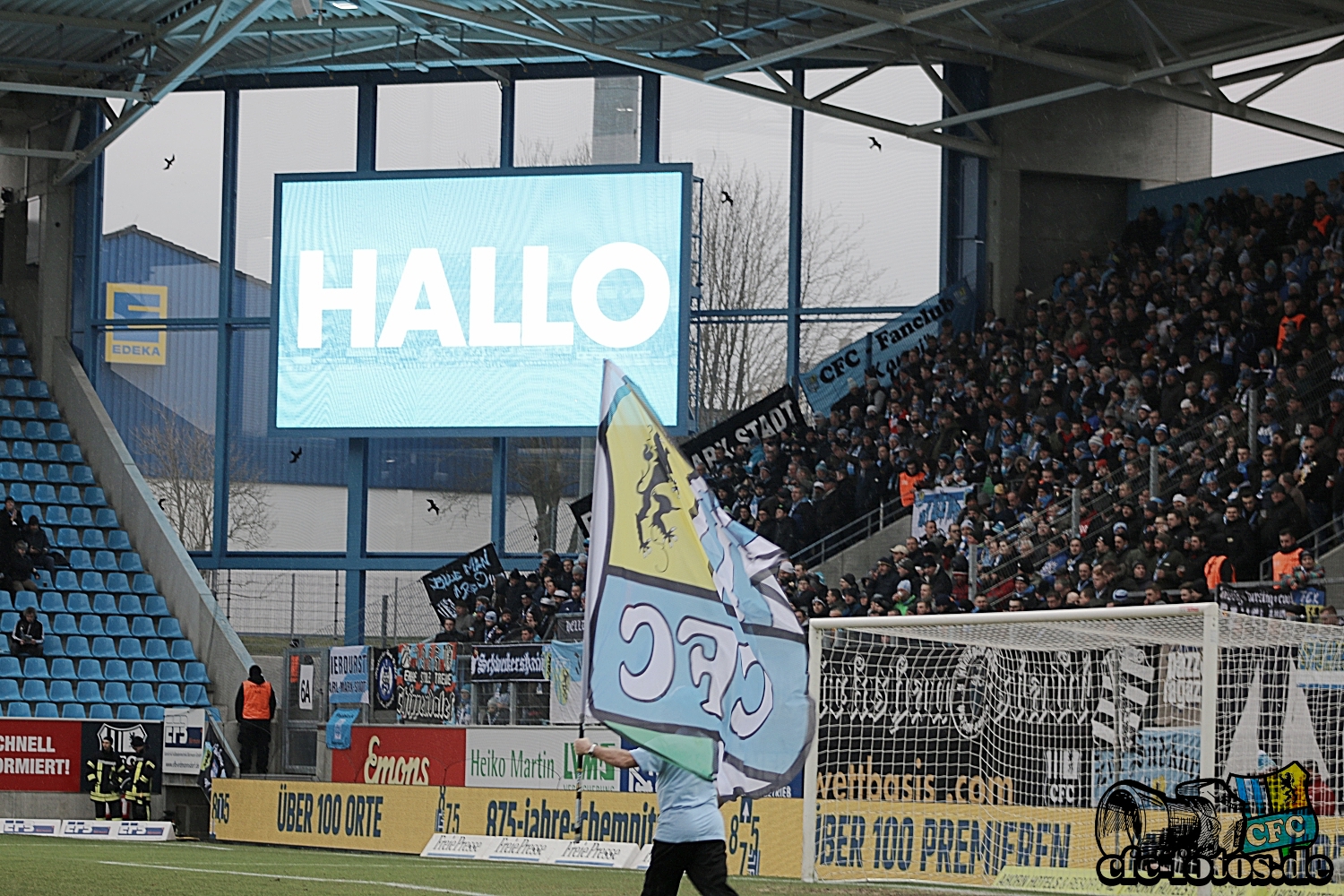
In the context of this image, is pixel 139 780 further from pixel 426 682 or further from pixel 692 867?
pixel 692 867

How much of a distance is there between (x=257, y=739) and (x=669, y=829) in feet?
55.3

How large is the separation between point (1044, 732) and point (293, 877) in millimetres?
5795

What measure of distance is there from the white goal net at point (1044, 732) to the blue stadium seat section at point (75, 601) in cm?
1354

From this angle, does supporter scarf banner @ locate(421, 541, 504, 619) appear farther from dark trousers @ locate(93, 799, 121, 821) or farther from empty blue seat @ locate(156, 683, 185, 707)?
dark trousers @ locate(93, 799, 121, 821)

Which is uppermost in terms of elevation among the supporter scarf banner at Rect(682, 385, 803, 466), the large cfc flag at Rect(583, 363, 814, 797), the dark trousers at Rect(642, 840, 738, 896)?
the supporter scarf banner at Rect(682, 385, 803, 466)

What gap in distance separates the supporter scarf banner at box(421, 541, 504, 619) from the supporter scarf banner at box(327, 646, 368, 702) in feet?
10.4

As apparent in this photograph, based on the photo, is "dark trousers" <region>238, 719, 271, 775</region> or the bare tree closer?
"dark trousers" <region>238, 719, 271, 775</region>

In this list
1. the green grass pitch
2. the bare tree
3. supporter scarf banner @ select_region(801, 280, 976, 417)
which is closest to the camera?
the green grass pitch

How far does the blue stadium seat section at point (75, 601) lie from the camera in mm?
27156

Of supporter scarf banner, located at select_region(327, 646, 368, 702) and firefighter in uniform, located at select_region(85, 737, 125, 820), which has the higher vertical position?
supporter scarf banner, located at select_region(327, 646, 368, 702)

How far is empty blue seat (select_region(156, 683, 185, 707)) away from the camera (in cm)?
2781

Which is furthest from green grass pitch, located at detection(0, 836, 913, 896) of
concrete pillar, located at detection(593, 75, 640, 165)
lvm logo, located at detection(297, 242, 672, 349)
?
concrete pillar, located at detection(593, 75, 640, 165)

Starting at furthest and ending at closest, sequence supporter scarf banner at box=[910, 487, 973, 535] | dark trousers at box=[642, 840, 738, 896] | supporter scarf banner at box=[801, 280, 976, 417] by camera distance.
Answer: supporter scarf banner at box=[801, 280, 976, 417]
supporter scarf banner at box=[910, 487, 973, 535]
dark trousers at box=[642, 840, 738, 896]

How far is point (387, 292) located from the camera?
2912 cm
